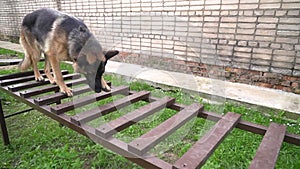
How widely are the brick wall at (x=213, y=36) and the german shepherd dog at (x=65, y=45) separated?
2448 millimetres

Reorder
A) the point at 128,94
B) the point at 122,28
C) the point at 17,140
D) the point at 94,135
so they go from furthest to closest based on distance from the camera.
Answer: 1. the point at 122,28
2. the point at 17,140
3. the point at 128,94
4. the point at 94,135

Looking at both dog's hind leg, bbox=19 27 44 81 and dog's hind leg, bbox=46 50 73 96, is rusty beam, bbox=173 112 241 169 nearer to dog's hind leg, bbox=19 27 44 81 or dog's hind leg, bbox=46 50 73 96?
dog's hind leg, bbox=46 50 73 96

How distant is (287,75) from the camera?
329 centimetres

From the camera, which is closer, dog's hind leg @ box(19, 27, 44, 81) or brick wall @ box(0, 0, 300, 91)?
dog's hind leg @ box(19, 27, 44, 81)

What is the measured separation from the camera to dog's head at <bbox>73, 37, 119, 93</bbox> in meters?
1.96

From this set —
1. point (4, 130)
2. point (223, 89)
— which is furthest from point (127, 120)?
point (223, 89)

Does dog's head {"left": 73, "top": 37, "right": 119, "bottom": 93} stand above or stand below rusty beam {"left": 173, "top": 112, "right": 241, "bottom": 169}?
above

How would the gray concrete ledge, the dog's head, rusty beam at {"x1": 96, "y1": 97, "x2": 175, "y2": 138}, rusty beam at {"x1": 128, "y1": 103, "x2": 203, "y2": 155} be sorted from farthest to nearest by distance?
the gray concrete ledge → the dog's head → rusty beam at {"x1": 96, "y1": 97, "x2": 175, "y2": 138} → rusty beam at {"x1": 128, "y1": 103, "x2": 203, "y2": 155}

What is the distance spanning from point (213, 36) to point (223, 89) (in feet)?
3.54

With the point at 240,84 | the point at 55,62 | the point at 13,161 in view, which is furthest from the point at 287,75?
the point at 13,161

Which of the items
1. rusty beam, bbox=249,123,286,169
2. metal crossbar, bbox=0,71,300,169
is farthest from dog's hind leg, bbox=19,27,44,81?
rusty beam, bbox=249,123,286,169

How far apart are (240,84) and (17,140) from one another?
11.4 ft

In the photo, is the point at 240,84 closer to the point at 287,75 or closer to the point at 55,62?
the point at 287,75

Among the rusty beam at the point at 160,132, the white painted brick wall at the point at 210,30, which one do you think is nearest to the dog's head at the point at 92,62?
the rusty beam at the point at 160,132
